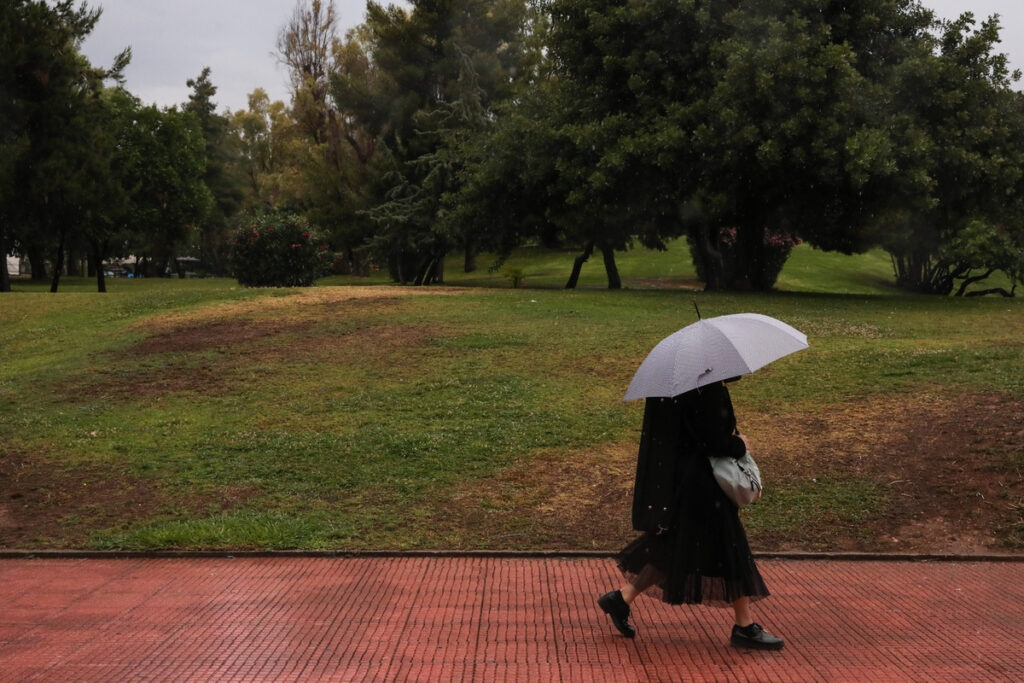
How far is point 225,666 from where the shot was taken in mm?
4906

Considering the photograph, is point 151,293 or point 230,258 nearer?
point 151,293

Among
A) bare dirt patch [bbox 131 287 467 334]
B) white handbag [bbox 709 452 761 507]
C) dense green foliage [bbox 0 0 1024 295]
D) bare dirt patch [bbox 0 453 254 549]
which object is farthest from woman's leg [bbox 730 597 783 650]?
dense green foliage [bbox 0 0 1024 295]

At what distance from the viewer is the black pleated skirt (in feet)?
16.5

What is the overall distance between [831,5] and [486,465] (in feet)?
56.2

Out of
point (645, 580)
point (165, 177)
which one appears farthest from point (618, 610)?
point (165, 177)

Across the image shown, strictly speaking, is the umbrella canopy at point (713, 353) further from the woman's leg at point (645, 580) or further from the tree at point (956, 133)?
the tree at point (956, 133)

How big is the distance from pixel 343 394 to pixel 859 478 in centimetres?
621

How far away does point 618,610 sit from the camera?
17.2 ft

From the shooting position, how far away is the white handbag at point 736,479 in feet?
16.2

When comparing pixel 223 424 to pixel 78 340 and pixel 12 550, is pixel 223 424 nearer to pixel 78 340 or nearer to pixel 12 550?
pixel 12 550

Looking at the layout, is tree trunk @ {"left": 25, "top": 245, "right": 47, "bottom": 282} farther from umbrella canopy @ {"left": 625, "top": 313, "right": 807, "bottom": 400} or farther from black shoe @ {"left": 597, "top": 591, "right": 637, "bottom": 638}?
umbrella canopy @ {"left": 625, "top": 313, "right": 807, "bottom": 400}

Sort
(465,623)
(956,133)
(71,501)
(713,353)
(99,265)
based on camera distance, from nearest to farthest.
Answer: (713,353) < (465,623) < (71,501) < (956,133) < (99,265)

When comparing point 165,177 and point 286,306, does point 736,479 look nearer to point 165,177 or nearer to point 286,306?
point 286,306

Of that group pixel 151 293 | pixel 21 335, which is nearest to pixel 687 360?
pixel 21 335
